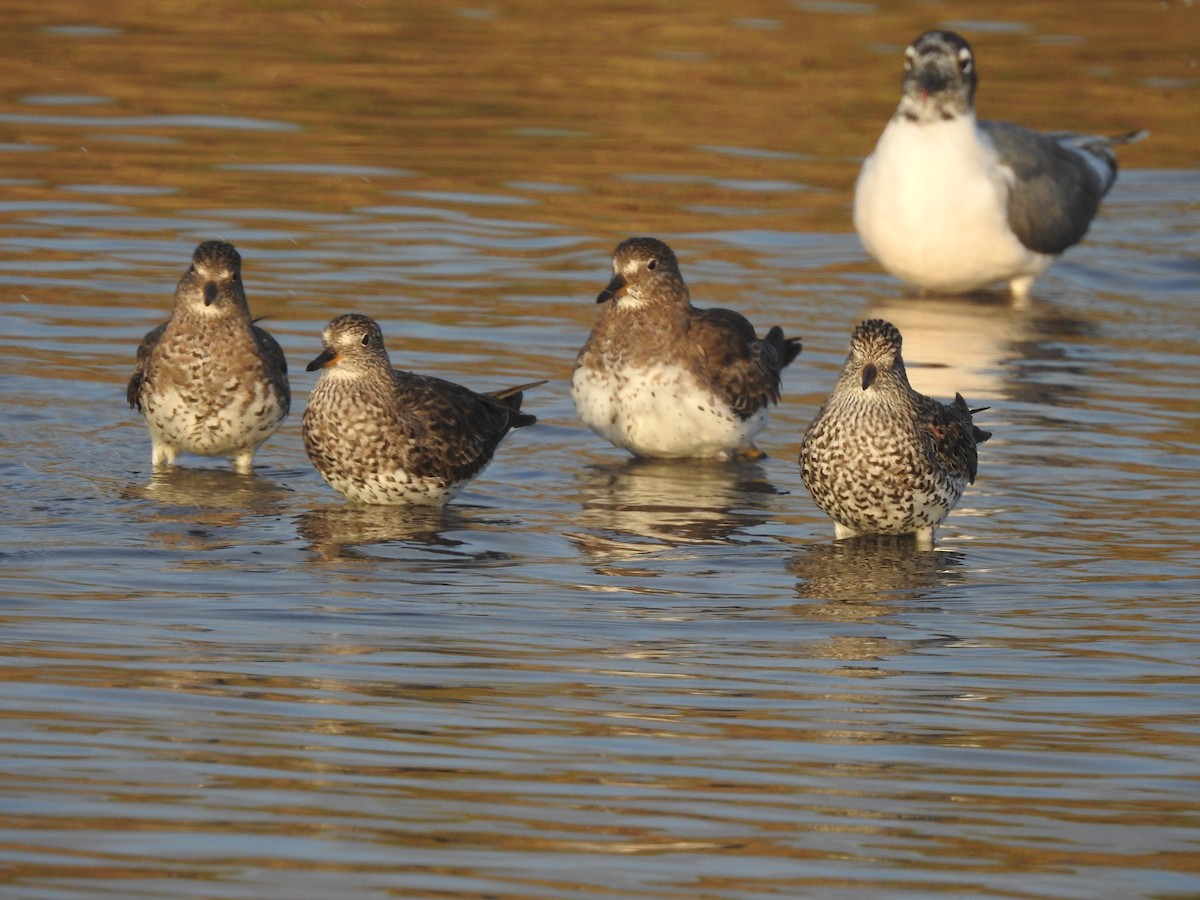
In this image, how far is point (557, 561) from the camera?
31.6ft

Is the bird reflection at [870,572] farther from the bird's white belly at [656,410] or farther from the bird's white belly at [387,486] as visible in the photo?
the bird's white belly at [387,486]

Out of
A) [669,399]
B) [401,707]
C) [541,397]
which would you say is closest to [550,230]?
[541,397]

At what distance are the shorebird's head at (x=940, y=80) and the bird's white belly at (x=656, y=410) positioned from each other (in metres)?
5.20

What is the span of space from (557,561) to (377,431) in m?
1.29

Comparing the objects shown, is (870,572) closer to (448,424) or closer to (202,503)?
→ (448,424)

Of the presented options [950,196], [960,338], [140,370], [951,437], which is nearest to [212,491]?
[140,370]

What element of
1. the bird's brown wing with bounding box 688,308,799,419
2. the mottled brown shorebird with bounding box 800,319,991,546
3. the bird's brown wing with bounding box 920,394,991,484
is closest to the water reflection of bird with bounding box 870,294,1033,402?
the bird's brown wing with bounding box 688,308,799,419

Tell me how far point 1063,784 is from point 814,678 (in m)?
1.34

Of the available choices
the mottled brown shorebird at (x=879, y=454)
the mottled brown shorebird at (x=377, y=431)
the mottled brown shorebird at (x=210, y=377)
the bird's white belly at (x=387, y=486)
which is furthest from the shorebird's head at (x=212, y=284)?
the mottled brown shorebird at (x=879, y=454)

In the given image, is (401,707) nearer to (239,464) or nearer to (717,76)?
(239,464)

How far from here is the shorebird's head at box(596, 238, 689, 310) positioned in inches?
469

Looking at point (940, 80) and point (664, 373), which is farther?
point (940, 80)

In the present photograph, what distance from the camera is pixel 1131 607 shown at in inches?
349

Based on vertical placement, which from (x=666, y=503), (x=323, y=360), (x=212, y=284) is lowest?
(x=666, y=503)
